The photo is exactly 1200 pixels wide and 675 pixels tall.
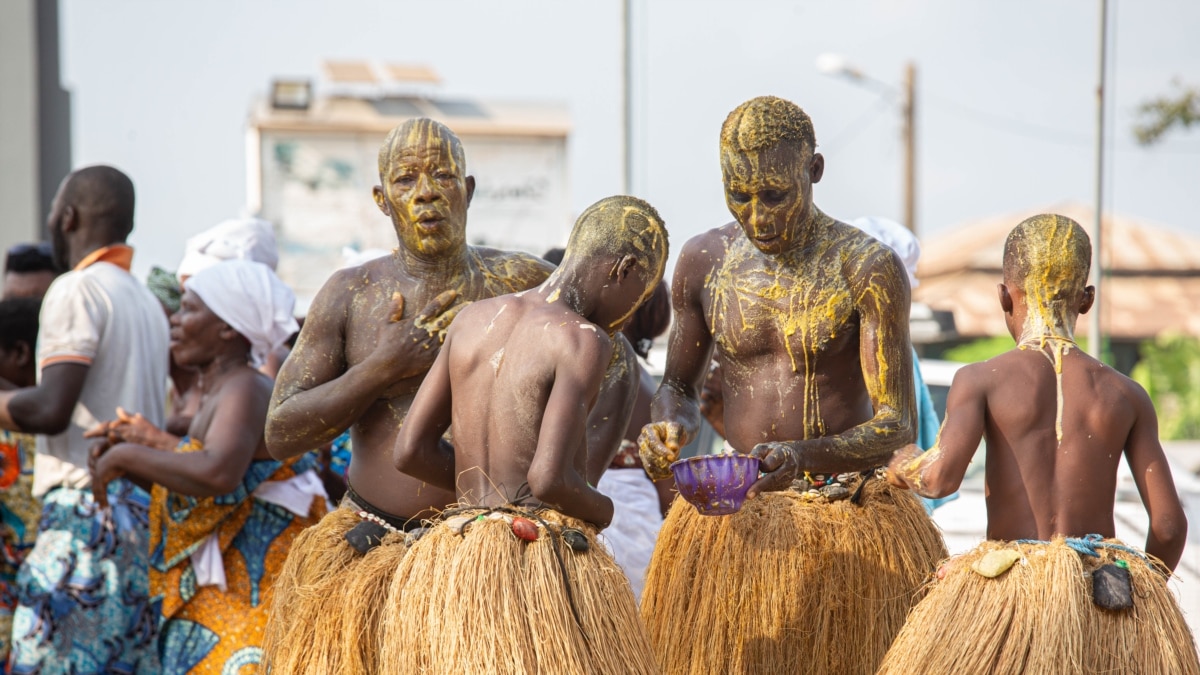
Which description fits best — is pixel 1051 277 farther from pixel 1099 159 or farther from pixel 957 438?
pixel 1099 159

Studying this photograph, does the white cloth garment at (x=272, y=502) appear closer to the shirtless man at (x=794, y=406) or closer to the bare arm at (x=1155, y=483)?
the shirtless man at (x=794, y=406)

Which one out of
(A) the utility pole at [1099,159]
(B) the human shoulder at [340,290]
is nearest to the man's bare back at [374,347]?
(B) the human shoulder at [340,290]

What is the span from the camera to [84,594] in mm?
5547

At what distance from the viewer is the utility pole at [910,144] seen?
2164 cm

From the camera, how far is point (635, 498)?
5504mm

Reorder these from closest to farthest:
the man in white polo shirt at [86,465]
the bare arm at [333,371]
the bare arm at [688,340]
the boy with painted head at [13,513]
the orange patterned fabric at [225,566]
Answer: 1. the bare arm at [333,371]
2. the bare arm at [688,340]
3. the orange patterned fabric at [225,566]
4. the man in white polo shirt at [86,465]
5. the boy with painted head at [13,513]

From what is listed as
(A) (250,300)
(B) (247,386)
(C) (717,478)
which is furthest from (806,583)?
(A) (250,300)

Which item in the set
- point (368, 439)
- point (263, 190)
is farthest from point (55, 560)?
point (263, 190)

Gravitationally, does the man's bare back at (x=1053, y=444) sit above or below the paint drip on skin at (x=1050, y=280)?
below

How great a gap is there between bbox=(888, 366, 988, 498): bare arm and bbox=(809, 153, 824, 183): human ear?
2.73 feet

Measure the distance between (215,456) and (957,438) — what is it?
2612mm

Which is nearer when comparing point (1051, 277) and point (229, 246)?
point (1051, 277)

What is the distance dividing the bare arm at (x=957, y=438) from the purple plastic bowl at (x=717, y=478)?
1.50 ft

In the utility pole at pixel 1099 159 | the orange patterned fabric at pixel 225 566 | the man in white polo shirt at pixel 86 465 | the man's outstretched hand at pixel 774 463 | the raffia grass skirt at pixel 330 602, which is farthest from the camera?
the utility pole at pixel 1099 159
